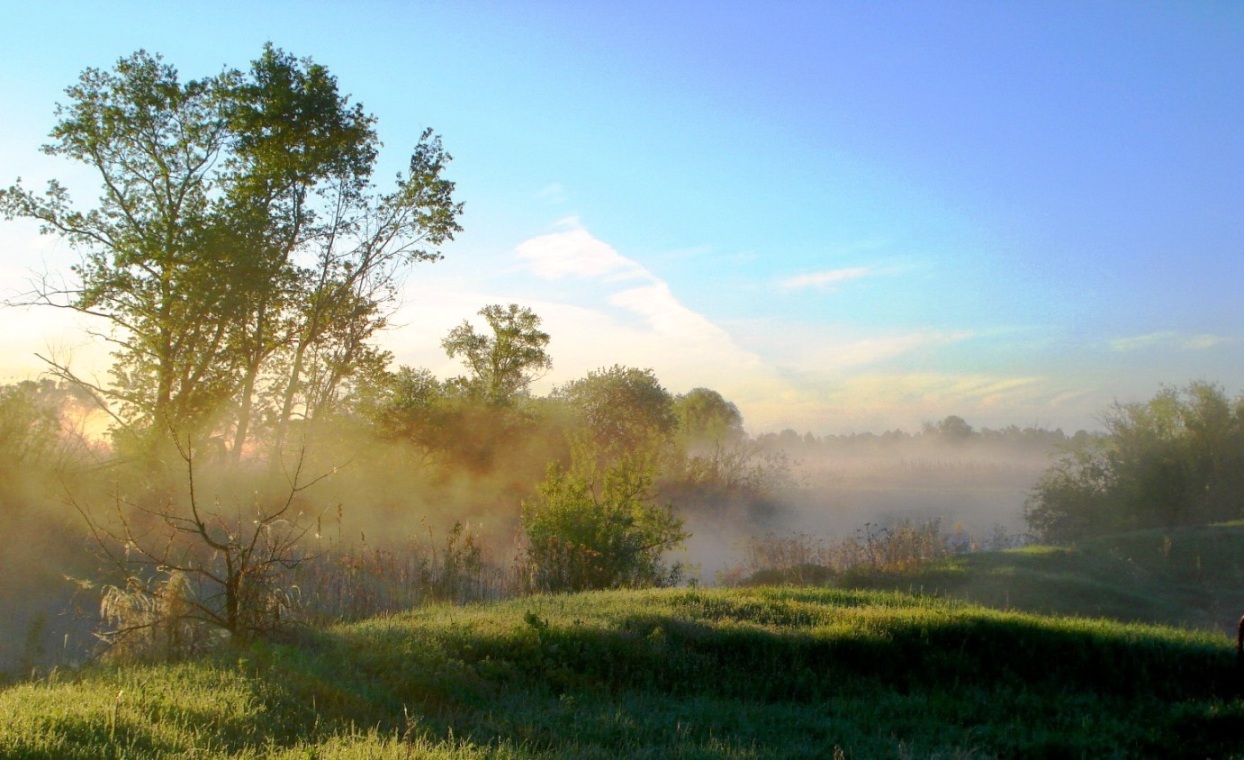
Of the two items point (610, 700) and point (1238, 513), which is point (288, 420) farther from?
point (1238, 513)

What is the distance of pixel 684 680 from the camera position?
898 centimetres

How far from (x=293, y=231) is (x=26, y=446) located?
8.75 m

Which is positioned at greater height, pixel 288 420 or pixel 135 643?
pixel 288 420

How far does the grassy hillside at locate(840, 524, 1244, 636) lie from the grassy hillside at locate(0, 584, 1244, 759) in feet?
13.2

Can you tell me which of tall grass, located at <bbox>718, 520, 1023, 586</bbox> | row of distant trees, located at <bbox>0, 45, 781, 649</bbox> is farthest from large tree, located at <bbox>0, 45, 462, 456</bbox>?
tall grass, located at <bbox>718, 520, 1023, 586</bbox>

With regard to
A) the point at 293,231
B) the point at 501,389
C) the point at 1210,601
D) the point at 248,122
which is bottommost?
the point at 1210,601

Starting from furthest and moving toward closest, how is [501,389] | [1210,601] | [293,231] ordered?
[501,389] < [293,231] < [1210,601]

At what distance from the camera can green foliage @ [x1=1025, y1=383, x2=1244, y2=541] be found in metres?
27.8

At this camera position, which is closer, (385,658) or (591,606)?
(385,658)

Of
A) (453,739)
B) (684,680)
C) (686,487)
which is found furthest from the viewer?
(686,487)

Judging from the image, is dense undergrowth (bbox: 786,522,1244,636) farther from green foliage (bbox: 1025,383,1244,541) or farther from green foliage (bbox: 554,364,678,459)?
green foliage (bbox: 554,364,678,459)

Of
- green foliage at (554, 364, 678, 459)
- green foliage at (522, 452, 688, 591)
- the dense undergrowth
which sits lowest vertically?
the dense undergrowth

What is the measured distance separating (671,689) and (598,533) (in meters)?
6.94

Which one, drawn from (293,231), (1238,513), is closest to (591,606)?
(293,231)
